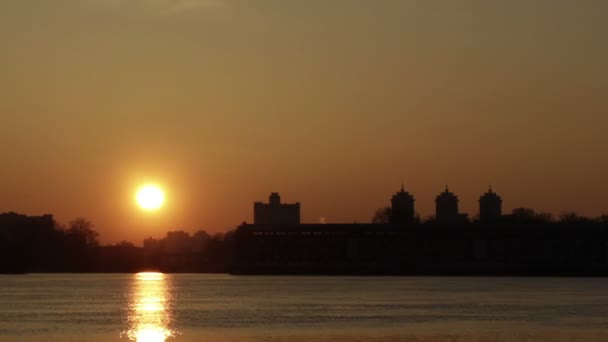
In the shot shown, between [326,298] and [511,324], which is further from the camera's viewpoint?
[326,298]

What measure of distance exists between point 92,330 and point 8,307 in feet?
111

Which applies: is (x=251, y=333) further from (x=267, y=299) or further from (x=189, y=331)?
(x=267, y=299)

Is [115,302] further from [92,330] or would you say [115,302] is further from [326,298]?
[92,330]

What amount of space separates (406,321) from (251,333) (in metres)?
15.3

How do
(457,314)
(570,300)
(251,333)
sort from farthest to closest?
1. (570,300)
2. (457,314)
3. (251,333)

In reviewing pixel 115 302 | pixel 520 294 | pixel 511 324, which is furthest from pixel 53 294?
pixel 511 324

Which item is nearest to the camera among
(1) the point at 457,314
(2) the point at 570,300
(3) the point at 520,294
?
(1) the point at 457,314

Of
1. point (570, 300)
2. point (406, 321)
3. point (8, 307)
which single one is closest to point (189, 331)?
point (406, 321)

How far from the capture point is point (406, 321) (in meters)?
92.1

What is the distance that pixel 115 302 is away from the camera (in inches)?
5027

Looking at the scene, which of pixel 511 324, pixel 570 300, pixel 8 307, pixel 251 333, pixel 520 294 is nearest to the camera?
pixel 251 333

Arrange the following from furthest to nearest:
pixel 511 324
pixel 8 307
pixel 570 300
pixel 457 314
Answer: pixel 570 300, pixel 8 307, pixel 457 314, pixel 511 324

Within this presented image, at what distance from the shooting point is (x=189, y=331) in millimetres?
82562

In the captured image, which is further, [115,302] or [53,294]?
[53,294]
